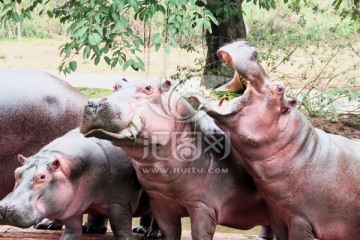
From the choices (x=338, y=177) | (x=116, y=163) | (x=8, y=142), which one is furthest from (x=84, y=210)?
(x=338, y=177)

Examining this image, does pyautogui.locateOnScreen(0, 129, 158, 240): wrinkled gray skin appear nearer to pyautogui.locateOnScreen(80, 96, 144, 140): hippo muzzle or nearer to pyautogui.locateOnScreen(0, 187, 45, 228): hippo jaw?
pyautogui.locateOnScreen(0, 187, 45, 228): hippo jaw

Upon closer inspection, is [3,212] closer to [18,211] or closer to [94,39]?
[18,211]

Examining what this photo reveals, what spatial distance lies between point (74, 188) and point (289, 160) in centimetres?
102

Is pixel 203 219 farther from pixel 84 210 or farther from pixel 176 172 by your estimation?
pixel 84 210

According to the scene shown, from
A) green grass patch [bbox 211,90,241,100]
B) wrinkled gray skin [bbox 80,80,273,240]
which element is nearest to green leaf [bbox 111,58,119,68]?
wrinkled gray skin [bbox 80,80,273,240]

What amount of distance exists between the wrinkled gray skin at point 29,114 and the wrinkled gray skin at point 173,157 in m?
0.73

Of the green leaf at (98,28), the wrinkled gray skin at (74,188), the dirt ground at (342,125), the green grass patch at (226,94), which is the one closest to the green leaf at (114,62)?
the green leaf at (98,28)

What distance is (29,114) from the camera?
371cm

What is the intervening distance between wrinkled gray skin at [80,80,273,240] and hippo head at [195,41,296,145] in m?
0.24

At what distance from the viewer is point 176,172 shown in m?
3.19

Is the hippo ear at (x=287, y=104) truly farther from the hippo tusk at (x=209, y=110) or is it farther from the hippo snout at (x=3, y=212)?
the hippo snout at (x=3, y=212)

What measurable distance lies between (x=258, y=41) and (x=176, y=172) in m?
6.20

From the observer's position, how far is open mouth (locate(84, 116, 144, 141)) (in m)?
2.90

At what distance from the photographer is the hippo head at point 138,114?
9.55 feet
